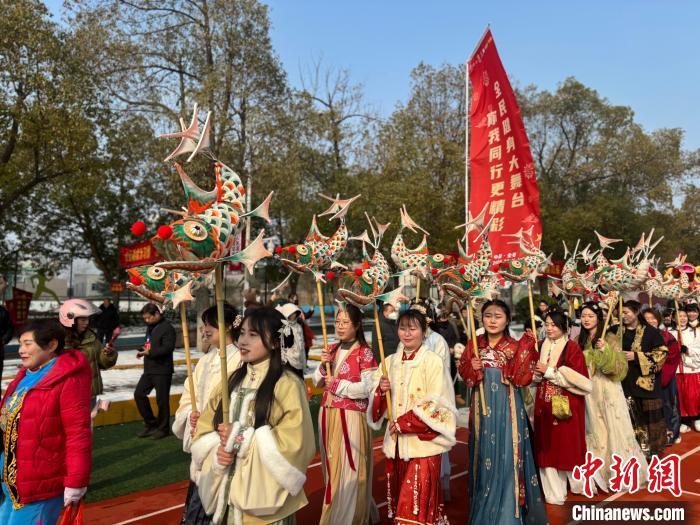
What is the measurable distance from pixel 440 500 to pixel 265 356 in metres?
1.96

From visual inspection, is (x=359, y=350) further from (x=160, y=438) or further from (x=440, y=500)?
(x=160, y=438)

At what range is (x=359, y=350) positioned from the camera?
4.80 metres

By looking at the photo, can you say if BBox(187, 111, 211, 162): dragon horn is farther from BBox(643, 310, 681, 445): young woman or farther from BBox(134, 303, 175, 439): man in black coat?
BBox(643, 310, 681, 445): young woman

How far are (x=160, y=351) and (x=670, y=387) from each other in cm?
661

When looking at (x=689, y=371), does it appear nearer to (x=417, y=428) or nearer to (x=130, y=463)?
(x=417, y=428)

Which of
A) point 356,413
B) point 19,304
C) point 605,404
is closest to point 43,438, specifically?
point 356,413

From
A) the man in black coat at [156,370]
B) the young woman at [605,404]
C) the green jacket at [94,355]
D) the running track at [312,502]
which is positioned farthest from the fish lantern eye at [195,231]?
the man in black coat at [156,370]

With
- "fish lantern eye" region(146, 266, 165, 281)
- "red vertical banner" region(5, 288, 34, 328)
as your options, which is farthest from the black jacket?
"red vertical banner" region(5, 288, 34, 328)

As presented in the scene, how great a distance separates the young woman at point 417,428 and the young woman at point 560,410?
1602mm

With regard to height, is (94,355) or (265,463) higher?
(94,355)

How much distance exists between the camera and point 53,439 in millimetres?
3189

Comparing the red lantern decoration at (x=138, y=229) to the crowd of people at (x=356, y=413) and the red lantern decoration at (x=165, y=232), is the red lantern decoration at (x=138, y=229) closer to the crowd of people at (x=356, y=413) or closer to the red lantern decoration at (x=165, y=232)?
the red lantern decoration at (x=165, y=232)

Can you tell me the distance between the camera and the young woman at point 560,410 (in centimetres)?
548

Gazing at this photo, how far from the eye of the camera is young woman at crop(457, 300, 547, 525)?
4496mm
